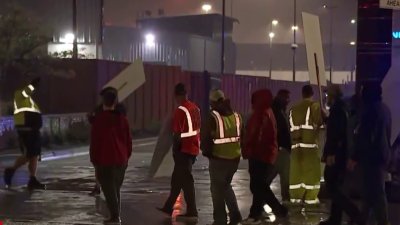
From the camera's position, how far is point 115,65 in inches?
1383

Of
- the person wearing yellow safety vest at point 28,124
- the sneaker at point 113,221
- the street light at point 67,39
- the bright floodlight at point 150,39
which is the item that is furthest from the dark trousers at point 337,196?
the bright floodlight at point 150,39

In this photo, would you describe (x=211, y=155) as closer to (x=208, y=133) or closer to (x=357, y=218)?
(x=208, y=133)

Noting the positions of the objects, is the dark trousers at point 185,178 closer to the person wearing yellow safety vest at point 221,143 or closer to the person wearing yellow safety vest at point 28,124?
the person wearing yellow safety vest at point 221,143

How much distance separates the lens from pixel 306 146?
39.3ft

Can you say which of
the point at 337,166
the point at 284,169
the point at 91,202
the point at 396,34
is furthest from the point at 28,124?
the point at 396,34

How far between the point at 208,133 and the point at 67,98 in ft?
83.6

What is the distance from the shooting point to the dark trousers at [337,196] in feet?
32.7

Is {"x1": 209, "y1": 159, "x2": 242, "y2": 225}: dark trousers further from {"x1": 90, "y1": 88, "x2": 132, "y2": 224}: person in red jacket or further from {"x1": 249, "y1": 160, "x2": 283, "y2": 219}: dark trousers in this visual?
{"x1": 90, "y1": 88, "x2": 132, "y2": 224}: person in red jacket

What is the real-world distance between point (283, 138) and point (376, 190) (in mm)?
2191

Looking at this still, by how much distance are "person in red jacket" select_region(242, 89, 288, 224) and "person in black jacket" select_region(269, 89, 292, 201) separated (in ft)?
3.57

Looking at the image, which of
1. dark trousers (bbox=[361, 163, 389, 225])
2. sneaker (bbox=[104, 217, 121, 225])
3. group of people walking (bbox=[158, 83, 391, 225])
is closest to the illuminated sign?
group of people walking (bbox=[158, 83, 391, 225])

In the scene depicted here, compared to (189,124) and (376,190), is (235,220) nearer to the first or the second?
(189,124)

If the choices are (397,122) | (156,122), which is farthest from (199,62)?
(397,122)

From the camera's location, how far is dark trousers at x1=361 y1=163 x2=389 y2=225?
981cm
